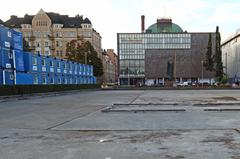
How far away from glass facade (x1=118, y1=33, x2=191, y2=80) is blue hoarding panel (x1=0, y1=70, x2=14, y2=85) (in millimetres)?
104487

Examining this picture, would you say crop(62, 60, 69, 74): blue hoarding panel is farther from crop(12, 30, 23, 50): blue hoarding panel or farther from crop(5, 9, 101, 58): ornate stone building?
crop(5, 9, 101, 58): ornate stone building

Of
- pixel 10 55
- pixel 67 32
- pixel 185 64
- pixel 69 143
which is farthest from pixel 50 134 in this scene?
pixel 185 64

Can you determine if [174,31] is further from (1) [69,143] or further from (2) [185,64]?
(1) [69,143]

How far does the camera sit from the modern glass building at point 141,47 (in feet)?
478

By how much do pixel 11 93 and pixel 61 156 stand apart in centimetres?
3150

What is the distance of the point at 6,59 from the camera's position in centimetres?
4288

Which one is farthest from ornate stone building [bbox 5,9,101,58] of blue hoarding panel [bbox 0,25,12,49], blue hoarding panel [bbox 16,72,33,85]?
blue hoarding panel [bbox 0,25,12,49]

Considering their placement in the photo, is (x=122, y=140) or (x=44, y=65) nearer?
(x=122, y=140)

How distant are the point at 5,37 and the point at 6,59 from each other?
2626 mm

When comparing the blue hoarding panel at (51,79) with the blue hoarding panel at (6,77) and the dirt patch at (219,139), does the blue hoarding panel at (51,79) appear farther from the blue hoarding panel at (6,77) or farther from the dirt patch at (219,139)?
the dirt patch at (219,139)

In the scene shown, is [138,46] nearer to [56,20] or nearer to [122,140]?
[56,20]

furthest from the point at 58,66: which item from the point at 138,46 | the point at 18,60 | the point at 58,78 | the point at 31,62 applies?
the point at 138,46

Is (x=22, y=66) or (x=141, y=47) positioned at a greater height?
(x=141, y=47)

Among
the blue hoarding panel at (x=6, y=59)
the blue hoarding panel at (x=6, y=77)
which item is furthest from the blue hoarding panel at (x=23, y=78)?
the blue hoarding panel at (x=6, y=59)
